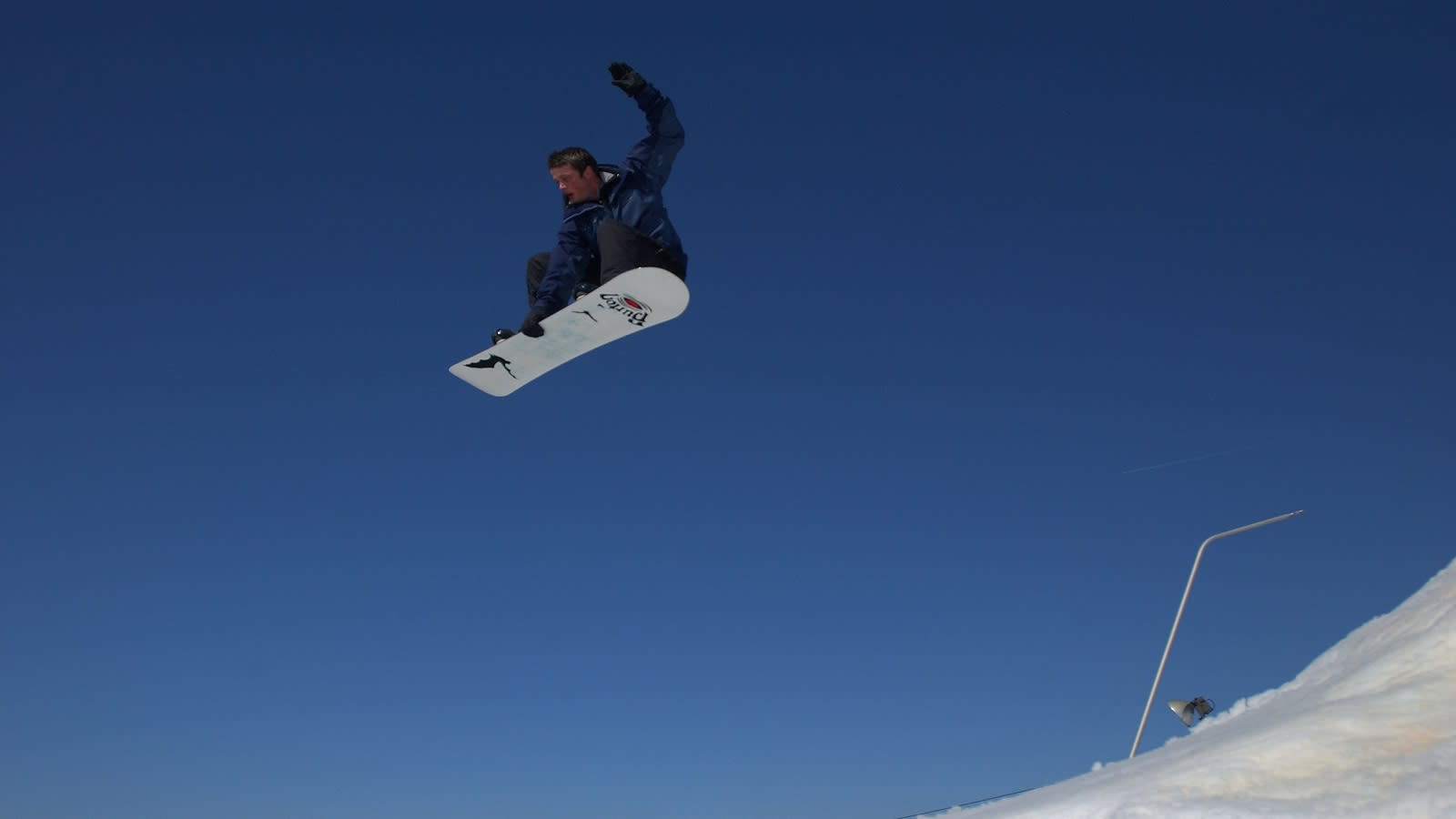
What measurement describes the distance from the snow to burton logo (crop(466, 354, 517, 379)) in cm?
777

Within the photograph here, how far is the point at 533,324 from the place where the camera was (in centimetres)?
923

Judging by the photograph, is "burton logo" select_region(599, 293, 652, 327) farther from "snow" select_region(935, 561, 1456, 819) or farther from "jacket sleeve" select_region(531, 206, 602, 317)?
"snow" select_region(935, 561, 1456, 819)

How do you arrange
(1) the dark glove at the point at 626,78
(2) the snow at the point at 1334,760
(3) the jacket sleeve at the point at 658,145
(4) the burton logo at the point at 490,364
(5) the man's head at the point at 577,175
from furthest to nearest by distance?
1. (4) the burton logo at the point at 490,364
2. (5) the man's head at the point at 577,175
3. (3) the jacket sleeve at the point at 658,145
4. (1) the dark glove at the point at 626,78
5. (2) the snow at the point at 1334,760

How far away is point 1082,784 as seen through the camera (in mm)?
3199

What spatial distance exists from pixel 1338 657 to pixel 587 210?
6819mm

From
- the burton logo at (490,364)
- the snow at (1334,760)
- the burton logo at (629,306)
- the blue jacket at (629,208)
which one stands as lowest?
the snow at (1334,760)

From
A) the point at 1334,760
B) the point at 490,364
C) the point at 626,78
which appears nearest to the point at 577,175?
the point at 626,78

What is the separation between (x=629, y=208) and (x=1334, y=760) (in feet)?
23.9

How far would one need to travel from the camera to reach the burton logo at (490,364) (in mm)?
10227

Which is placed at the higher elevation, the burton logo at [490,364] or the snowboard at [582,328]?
the burton logo at [490,364]

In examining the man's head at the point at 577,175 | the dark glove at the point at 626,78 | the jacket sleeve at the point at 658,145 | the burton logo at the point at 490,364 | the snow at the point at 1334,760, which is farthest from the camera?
the burton logo at the point at 490,364

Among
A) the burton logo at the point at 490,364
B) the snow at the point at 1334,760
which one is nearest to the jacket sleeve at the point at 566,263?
the burton logo at the point at 490,364

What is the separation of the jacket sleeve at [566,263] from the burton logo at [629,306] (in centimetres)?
42

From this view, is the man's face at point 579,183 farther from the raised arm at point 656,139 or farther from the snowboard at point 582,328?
the snowboard at point 582,328
